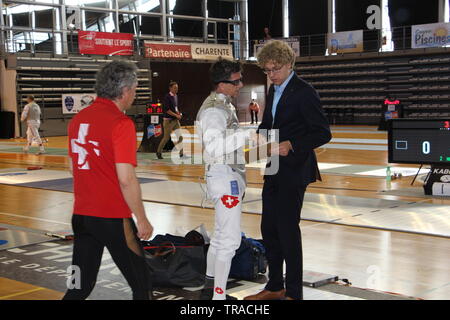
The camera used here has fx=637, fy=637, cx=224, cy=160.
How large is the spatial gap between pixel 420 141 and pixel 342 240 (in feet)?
11.5

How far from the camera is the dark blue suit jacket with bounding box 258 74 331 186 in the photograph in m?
4.05

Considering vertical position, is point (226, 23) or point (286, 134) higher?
point (226, 23)

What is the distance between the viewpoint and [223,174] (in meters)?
4.06

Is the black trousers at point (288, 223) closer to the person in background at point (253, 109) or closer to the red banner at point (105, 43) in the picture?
the red banner at point (105, 43)

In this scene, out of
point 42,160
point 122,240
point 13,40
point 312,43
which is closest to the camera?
point 122,240

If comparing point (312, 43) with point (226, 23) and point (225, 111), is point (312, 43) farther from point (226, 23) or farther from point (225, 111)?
point (225, 111)

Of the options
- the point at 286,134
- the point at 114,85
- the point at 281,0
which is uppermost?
the point at 281,0

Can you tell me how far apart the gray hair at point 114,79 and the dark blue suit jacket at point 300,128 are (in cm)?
116

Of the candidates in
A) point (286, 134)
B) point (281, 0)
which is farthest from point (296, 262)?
point (281, 0)

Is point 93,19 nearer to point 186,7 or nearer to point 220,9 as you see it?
point 186,7

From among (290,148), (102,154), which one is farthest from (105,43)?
(102,154)

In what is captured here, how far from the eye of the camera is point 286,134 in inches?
163

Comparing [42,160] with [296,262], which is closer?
[296,262]

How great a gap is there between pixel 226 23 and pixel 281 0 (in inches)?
130
